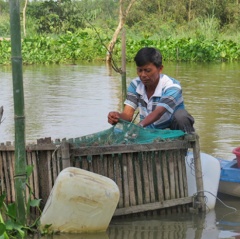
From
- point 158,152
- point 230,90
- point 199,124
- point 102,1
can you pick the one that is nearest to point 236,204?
point 158,152

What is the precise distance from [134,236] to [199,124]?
5.14m

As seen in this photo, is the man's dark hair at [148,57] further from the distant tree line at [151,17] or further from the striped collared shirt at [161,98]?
the distant tree line at [151,17]

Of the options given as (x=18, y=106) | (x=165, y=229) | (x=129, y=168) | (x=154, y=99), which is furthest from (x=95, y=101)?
(x=18, y=106)

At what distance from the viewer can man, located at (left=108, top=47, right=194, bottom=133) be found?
4961 mm

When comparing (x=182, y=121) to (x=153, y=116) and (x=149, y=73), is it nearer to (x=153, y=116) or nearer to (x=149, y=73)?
(x=153, y=116)

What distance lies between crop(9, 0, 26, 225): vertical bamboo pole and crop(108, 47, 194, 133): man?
1.04 metres

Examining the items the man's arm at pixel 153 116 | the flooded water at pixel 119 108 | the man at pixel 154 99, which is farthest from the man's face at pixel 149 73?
the flooded water at pixel 119 108

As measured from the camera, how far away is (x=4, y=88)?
1412 cm

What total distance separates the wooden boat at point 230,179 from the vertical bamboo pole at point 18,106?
1.94 metres

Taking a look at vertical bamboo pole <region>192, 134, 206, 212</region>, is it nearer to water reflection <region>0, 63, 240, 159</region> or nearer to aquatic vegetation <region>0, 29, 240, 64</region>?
water reflection <region>0, 63, 240, 159</region>

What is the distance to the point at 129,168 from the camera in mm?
4594

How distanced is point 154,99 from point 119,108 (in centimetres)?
582

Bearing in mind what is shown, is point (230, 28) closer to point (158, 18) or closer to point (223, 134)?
point (158, 18)

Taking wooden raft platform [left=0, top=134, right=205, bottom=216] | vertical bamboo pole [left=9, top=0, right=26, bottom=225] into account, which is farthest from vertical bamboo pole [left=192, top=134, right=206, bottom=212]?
vertical bamboo pole [left=9, top=0, right=26, bottom=225]
